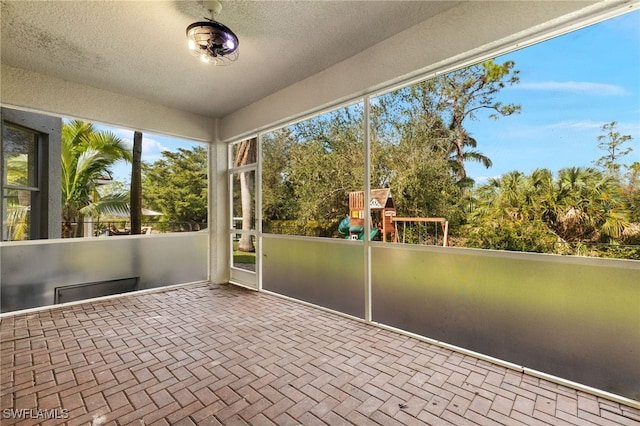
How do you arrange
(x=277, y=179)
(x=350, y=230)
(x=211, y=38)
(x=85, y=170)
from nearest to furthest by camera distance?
1. (x=211, y=38)
2. (x=350, y=230)
3. (x=85, y=170)
4. (x=277, y=179)

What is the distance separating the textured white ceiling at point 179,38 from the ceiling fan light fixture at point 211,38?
13cm

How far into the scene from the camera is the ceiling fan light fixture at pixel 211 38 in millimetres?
2414

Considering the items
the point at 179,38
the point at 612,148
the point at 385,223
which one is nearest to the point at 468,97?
the point at 612,148

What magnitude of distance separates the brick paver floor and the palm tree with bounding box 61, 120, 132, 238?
1522mm

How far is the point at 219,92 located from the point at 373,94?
233 cm

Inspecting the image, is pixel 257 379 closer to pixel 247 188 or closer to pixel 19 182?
pixel 247 188

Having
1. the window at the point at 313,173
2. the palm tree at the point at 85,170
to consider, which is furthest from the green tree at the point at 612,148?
the palm tree at the point at 85,170

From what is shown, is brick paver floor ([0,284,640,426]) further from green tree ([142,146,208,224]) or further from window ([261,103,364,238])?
green tree ([142,146,208,224])

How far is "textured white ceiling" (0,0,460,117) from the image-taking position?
2.44m

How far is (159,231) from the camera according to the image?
15.7 feet

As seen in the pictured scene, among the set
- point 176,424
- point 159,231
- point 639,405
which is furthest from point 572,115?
point 159,231

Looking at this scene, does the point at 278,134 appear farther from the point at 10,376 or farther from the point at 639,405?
the point at 639,405
